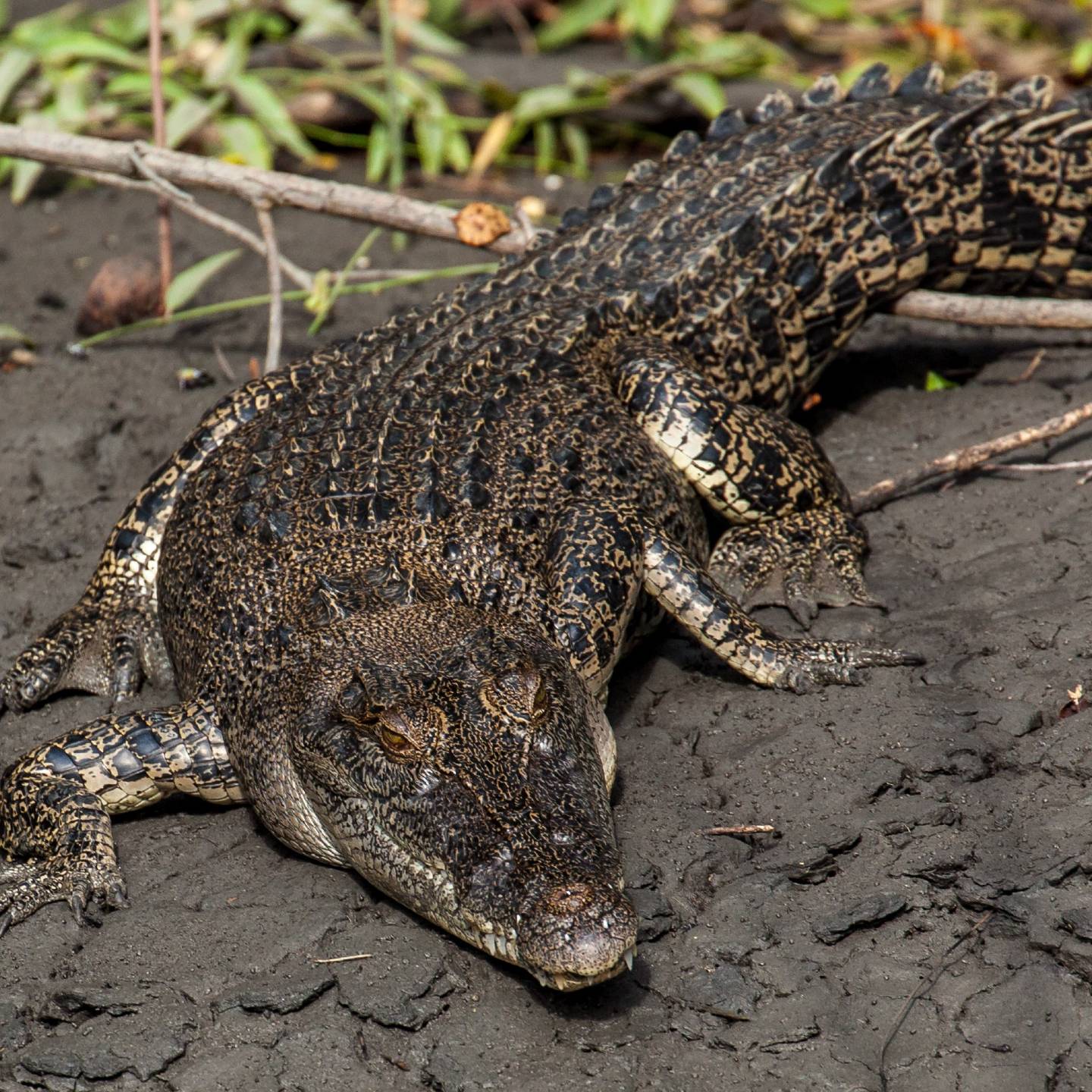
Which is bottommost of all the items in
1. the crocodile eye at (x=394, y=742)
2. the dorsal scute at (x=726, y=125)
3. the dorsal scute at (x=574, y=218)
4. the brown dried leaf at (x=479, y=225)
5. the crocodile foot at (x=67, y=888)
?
the crocodile foot at (x=67, y=888)

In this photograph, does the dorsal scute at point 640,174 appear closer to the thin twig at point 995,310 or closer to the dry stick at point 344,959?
the thin twig at point 995,310

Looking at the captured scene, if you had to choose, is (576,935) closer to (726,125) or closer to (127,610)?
(127,610)

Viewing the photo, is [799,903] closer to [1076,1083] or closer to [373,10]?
[1076,1083]

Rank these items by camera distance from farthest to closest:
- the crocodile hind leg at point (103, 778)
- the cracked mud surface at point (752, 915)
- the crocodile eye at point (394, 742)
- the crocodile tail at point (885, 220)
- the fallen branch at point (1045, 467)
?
the crocodile tail at point (885, 220) → the fallen branch at point (1045, 467) → the crocodile hind leg at point (103, 778) → the crocodile eye at point (394, 742) → the cracked mud surface at point (752, 915)

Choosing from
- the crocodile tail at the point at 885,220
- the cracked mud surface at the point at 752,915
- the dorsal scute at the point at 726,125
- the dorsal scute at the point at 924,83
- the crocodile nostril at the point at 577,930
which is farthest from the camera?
the dorsal scute at the point at 924,83

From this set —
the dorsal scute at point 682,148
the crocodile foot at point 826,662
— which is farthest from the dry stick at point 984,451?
the dorsal scute at point 682,148

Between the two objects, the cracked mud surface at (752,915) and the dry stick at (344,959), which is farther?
the dry stick at (344,959)

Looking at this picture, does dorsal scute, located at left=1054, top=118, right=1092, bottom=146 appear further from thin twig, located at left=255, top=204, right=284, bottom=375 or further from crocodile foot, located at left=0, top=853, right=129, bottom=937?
crocodile foot, located at left=0, top=853, right=129, bottom=937

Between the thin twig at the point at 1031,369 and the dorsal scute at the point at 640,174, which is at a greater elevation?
the dorsal scute at the point at 640,174

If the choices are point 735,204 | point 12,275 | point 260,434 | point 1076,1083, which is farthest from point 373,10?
point 1076,1083
